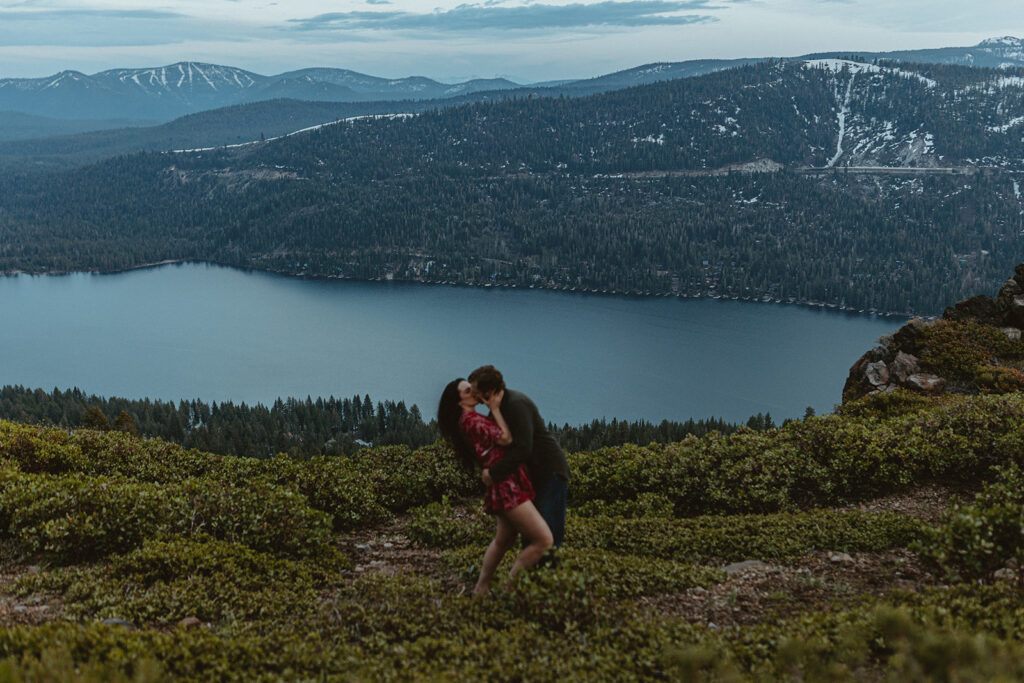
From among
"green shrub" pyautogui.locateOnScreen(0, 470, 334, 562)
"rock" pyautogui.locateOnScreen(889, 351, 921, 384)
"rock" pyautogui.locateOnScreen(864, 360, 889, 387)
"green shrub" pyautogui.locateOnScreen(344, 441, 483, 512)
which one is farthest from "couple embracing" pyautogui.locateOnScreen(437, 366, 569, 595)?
"rock" pyautogui.locateOnScreen(864, 360, 889, 387)

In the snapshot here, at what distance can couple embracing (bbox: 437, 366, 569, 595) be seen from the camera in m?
9.62

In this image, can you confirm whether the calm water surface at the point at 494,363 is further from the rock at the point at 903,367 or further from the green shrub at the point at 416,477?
the green shrub at the point at 416,477

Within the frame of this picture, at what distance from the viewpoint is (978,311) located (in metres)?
33.7

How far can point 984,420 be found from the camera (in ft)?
58.2

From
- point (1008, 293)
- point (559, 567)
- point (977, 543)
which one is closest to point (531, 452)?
point (559, 567)

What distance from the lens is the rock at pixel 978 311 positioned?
109 ft

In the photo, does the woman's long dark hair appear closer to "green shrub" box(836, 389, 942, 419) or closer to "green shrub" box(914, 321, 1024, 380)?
"green shrub" box(836, 389, 942, 419)

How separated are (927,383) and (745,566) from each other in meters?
21.4

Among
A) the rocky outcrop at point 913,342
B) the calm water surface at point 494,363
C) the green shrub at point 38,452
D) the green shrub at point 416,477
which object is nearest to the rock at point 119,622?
the green shrub at point 416,477

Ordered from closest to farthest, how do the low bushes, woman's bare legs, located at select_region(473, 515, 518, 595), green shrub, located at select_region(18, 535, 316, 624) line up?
green shrub, located at select_region(18, 535, 316, 624), woman's bare legs, located at select_region(473, 515, 518, 595), the low bushes

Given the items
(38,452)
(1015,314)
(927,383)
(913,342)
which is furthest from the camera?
(1015,314)

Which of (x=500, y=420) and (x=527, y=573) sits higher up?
(x=500, y=420)

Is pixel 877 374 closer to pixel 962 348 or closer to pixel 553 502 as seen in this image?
pixel 962 348

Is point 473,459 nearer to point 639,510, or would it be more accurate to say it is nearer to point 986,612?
point 986,612
